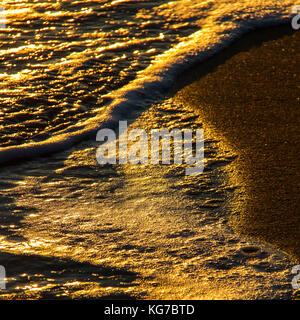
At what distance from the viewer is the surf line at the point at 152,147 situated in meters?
2.82

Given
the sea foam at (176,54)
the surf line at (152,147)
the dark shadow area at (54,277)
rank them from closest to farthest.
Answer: the dark shadow area at (54,277) → the surf line at (152,147) → the sea foam at (176,54)

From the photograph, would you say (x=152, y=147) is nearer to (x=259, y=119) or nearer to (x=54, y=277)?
(x=259, y=119)

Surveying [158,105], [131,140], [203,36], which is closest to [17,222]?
[131,140]

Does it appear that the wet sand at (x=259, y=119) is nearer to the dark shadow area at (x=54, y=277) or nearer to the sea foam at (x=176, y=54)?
the sea foam at (x=176, y=54)

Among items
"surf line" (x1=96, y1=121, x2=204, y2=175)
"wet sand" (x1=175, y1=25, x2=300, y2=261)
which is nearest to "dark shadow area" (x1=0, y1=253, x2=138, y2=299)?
"wet sand" (x1=175, y1=25, x2=300, y2=261)

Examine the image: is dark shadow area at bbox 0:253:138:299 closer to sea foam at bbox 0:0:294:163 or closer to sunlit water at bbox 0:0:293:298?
sunlit water at bbox 0:0:293:298

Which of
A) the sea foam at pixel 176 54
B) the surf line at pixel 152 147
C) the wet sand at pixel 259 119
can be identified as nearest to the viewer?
the wet sand at pixel 259 119

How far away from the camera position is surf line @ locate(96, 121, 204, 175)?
2.82m

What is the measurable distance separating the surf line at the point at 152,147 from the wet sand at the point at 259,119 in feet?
0.56

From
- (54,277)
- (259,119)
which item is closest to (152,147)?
(259,119)

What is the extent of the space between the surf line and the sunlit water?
0.07m

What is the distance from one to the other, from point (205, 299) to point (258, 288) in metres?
0.22

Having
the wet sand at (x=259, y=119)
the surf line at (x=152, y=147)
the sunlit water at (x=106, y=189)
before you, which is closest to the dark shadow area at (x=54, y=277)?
the sunlit water at (x=106, y=189)

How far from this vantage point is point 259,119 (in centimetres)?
318
